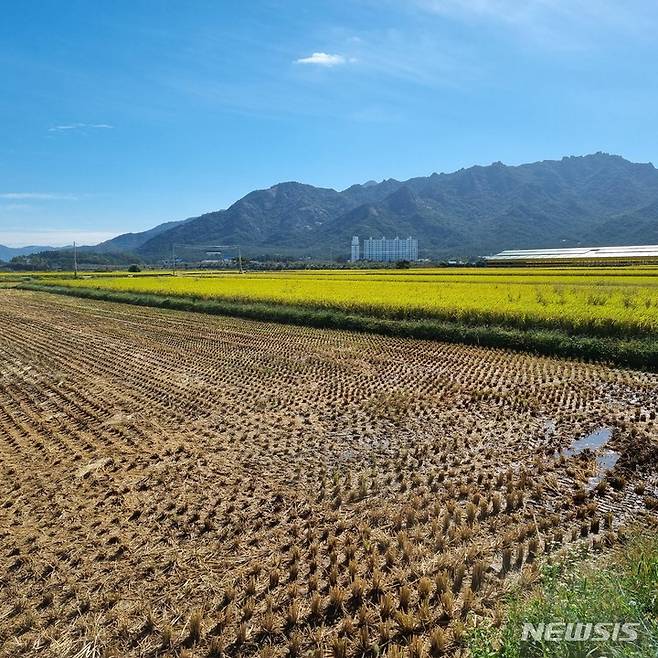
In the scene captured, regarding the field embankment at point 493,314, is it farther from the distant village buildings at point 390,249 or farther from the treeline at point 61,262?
the distant village buildings at point 390,249

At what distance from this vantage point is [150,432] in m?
9.05

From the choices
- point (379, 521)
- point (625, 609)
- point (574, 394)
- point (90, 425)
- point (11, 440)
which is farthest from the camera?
point (574, 394)

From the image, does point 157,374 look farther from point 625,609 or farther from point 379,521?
point 625,609

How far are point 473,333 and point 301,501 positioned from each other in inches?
513

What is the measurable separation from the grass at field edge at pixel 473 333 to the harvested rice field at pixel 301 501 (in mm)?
1581

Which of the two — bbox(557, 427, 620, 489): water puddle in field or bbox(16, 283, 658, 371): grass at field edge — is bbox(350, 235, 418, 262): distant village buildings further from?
bbox(557, 427, 620, 489): water puddle in field

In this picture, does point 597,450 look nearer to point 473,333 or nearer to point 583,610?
point 583,610

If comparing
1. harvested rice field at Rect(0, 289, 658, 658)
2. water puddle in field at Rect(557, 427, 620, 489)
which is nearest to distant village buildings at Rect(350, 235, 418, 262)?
harvested rice field at Rect(0, 289, 658, 658)

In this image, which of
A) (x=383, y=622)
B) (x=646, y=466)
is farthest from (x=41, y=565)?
(x=646, y=466)

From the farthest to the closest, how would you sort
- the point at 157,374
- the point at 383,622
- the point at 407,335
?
the point at 407,335, the point at 157,374, the point at 383,622

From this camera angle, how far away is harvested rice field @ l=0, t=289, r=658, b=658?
4.23m

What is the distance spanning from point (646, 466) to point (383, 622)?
525cm

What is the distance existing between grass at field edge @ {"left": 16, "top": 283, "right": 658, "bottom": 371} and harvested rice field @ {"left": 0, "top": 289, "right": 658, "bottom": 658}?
1581mm

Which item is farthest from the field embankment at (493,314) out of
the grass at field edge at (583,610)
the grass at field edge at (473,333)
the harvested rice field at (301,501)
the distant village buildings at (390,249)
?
the distant village buildings at (390,249)
